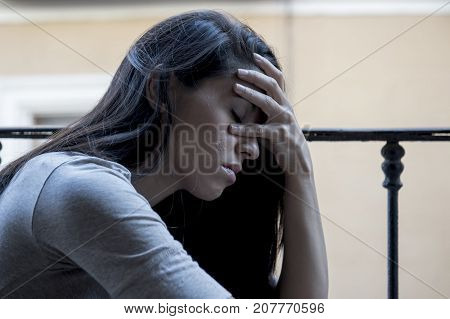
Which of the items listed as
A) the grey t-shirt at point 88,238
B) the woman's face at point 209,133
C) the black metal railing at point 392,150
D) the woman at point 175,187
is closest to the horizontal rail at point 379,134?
the black metal railing at point 392,150

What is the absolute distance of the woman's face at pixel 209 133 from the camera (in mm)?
956

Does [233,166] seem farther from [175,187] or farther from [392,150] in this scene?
[392,150]

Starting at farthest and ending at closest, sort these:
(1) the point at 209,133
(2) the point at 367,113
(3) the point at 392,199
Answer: (2) the point at 367,113 → (3) the point at 392,199 → (1) the point at 209,133

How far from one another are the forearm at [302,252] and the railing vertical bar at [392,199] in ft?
0.68

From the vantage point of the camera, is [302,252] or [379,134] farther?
[379,134]

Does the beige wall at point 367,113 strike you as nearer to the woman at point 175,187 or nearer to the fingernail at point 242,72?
the woman at point 175,187

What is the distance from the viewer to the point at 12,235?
0.77m

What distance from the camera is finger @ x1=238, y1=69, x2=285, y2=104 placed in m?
0.97

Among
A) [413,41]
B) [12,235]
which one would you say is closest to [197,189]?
[12,235]

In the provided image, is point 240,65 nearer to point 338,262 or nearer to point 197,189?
point 197,189

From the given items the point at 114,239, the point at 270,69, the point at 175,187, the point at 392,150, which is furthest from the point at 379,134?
the point at 114,239

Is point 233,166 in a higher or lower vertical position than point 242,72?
lower

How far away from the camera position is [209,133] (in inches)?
37.6

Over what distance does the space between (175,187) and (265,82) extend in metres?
0.21
